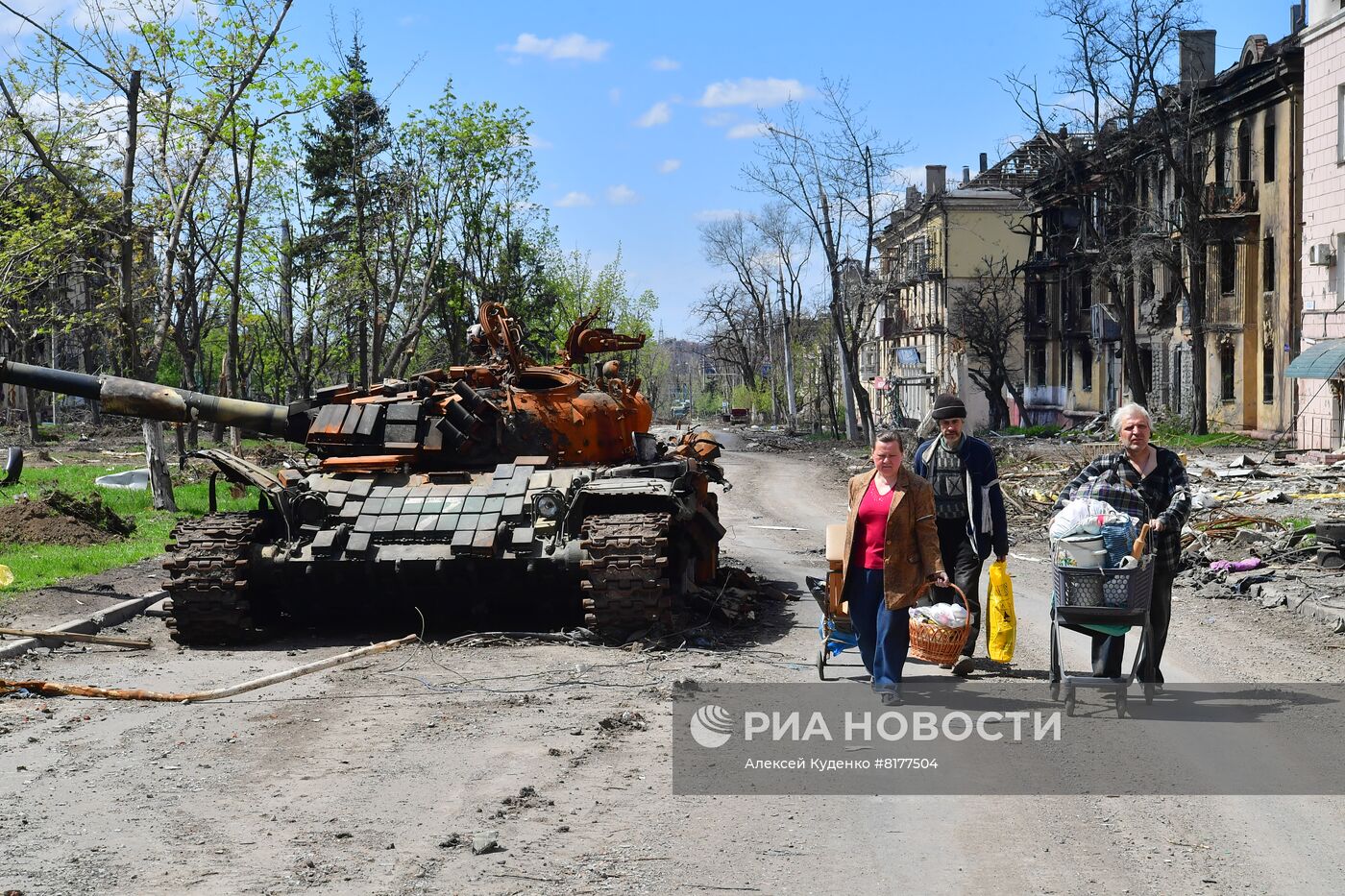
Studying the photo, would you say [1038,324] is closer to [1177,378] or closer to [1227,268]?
[1177,378]

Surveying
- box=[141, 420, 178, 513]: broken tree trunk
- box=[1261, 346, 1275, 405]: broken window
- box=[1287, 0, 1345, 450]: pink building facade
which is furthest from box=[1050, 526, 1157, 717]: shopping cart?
box=[1261, 346, 1275, 405]: broken window

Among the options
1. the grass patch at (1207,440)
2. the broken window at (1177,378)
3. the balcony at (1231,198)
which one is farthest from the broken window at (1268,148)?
the broken window at (1177,378)

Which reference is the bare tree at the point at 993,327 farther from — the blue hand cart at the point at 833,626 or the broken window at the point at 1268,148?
the blue hand cart at the point at 833,626

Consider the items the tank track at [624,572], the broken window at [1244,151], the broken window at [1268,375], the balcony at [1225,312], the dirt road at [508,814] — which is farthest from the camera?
the balcony at [1225,312]

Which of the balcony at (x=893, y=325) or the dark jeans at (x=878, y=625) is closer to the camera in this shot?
the dark jeans at (x=878, y=625)

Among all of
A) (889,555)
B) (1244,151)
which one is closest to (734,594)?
(889,555)

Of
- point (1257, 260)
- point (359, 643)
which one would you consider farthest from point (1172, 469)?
point (1257, 260)

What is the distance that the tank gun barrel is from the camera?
42.2 ft

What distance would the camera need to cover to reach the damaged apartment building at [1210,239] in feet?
115

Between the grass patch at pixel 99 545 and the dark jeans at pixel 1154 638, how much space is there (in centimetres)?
949

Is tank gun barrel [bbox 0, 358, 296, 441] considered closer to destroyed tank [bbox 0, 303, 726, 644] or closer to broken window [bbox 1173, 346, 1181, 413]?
destroyed tank [bbox 0, 303, 726, 644]

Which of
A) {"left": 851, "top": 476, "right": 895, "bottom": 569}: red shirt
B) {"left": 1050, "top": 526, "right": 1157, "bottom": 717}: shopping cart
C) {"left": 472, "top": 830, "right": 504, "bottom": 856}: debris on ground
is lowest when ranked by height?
{"left": 472, "top": 830, "right": 504, "bottom": 856}: debris on ground

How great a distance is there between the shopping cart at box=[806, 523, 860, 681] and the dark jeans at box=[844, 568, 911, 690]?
0.48ft

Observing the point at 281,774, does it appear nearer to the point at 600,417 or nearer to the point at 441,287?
the point at 600,417
